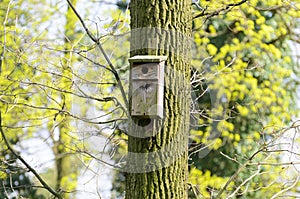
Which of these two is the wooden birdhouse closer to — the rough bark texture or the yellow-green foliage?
→ the rough bark texture

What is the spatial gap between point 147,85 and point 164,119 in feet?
0.57

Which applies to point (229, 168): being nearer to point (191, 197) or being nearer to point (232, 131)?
point (232, 131)

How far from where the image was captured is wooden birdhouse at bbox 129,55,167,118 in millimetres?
2406

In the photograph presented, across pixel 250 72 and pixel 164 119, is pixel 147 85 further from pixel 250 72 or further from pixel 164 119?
pixel 250 72

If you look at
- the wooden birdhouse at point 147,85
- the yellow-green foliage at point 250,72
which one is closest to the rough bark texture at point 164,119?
the wooden birdhouse at point 147,85

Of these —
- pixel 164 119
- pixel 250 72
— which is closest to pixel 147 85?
pixel 164 119

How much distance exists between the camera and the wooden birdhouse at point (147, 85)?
241cm

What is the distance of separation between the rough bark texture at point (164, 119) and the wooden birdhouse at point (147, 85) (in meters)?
0.05

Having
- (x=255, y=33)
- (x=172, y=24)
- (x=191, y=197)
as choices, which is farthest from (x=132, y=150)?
(x=255, y=33)

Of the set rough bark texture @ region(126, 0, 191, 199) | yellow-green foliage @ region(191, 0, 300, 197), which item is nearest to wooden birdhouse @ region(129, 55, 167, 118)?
rough bark texture @ region(126, 0, 191, 199)

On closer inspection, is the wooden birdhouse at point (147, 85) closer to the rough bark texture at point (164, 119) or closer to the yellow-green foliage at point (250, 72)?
the rough bark texture at point (164, 119)

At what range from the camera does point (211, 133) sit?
582cm

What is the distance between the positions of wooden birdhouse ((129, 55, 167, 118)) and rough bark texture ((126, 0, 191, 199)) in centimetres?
5

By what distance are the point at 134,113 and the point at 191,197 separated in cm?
301
